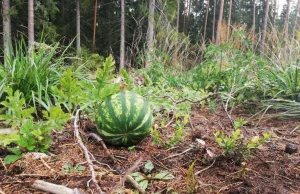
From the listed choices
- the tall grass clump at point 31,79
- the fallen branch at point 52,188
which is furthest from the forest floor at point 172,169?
the tall grass clump at point 31,79

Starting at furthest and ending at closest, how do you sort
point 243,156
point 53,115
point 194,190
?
1. point 243,156
2. point 53,115
3. point 194,190

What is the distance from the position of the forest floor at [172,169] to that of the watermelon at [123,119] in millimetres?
77

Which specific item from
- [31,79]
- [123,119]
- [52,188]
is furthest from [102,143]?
[31,79]

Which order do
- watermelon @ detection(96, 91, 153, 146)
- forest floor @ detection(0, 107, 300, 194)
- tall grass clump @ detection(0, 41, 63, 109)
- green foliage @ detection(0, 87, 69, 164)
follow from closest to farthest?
forest floor @ detection(0, 107, 300, 194) → green foliage @ detection(0, 87, 69, 164) → watermelon @ detection(96, 91, 153, 146) → tall grass clump @ detection(0, 41, 63, 109)

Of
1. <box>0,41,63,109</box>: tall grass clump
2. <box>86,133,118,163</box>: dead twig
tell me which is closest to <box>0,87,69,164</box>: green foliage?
<box>86,133,118,163</box>: dead twig

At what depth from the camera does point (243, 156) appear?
5.02ft

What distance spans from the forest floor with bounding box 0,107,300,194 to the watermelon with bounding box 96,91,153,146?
8 cm

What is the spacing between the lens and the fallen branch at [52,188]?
1.04 metres

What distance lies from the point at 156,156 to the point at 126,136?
225 millimetres

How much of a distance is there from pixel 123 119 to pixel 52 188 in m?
0.60

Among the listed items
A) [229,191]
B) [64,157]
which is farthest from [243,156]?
[64,157]

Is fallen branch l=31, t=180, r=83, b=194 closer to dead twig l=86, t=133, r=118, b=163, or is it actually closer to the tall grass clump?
dead twig l=86, t=133, r=118, b=163

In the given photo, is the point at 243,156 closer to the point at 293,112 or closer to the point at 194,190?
the point at 194,190

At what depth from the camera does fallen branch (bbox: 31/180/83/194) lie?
1043 mm
